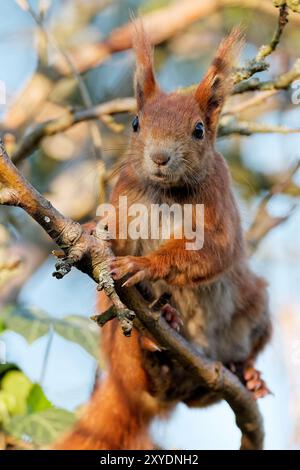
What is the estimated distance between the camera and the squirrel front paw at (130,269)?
3291 mm

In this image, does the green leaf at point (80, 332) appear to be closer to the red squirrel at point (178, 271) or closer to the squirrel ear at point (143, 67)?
the red squirrel at point (178, 271)

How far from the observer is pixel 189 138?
4.08 meters

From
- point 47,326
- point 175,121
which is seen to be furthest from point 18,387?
point 175,121

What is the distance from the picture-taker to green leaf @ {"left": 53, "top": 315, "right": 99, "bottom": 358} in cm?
431

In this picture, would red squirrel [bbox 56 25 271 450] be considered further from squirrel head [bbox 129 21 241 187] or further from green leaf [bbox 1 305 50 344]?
green leaf [bbox 1 305 50 344]

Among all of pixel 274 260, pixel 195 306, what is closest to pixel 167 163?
pixel 195 306

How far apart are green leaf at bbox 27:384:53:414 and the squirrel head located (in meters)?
1.24

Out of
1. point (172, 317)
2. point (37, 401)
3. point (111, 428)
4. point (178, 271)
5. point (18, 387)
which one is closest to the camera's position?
point (178, 271)

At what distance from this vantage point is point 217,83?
4.38 m

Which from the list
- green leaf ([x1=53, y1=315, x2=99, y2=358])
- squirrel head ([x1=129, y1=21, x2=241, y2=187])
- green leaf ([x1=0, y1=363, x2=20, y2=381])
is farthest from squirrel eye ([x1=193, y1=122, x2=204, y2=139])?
green leaf ([x1=0, y1=363, x2=20, y2=381])

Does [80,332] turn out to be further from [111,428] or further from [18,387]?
[111,428]

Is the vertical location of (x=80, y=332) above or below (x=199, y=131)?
below

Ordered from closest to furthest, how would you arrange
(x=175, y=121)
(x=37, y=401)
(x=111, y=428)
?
1. (x=175, y=121)
2. (x=37, y=401)
3. (x=111, y=428)

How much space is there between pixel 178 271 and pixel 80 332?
89 centimetres
